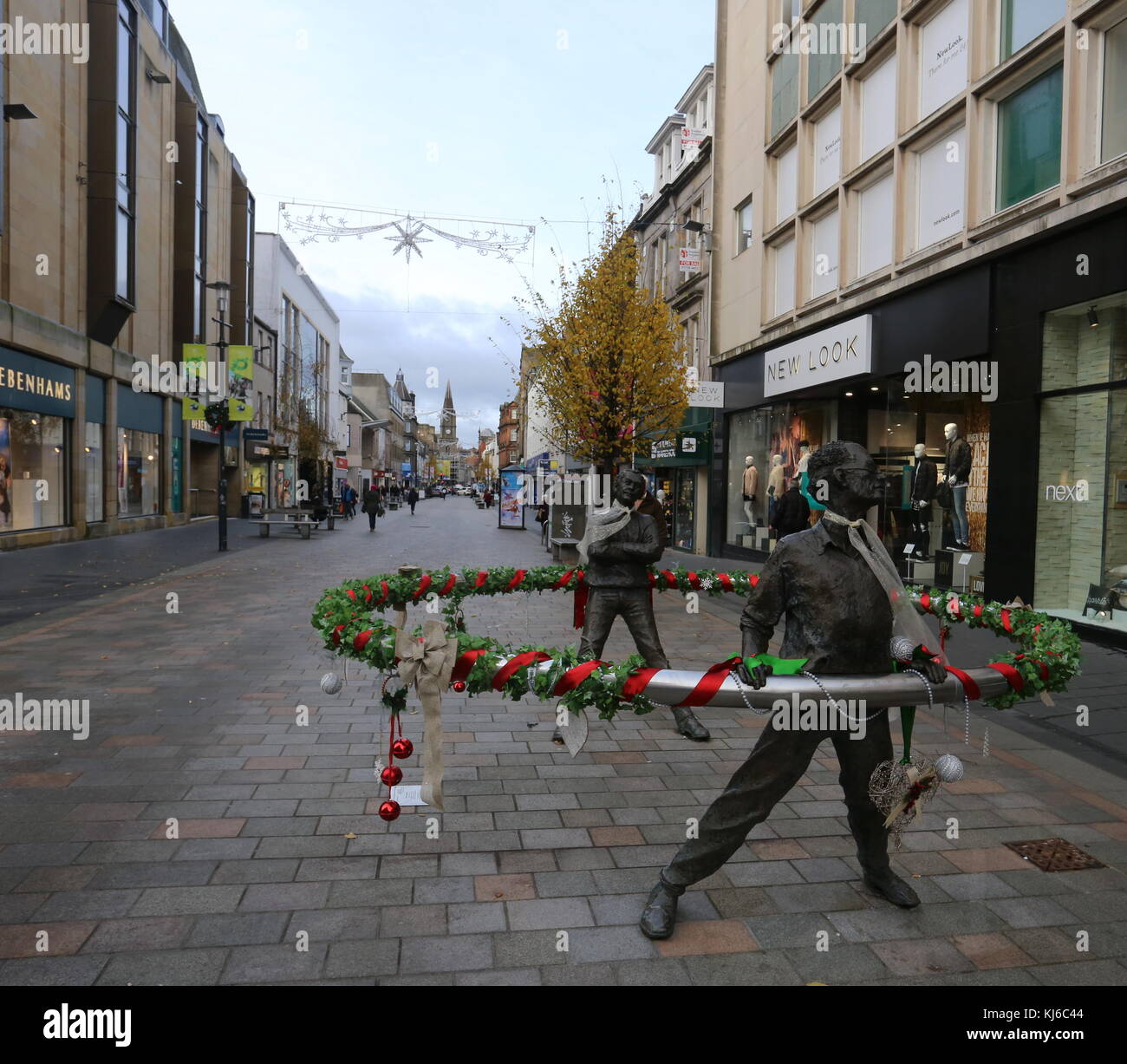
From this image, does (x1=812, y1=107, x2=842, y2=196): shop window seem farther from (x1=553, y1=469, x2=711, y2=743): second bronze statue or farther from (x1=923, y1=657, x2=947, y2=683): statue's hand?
(x1=923, y1=657, x2=947, y2=683): statue's hand

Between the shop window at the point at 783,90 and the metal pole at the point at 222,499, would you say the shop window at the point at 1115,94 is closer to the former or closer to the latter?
the shop window at the point at 783,90

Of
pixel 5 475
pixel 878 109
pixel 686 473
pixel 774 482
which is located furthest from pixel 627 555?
pixel 686 473

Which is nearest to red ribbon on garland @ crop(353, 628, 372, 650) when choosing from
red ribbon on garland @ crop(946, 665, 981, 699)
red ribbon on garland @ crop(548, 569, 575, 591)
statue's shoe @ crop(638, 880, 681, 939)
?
statue's shoe @ crop(638, 880, 681, 939)

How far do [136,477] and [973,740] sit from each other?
2762 centimetres

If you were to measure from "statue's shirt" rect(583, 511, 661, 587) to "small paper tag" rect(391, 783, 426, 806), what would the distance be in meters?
2.19

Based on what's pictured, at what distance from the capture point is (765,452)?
2080 centimetres

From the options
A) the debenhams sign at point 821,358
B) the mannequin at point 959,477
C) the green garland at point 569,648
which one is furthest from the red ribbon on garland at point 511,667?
the debenhams sign at point 821,358

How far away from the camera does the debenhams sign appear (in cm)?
1511

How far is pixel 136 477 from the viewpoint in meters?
28.3

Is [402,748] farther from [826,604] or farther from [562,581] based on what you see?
[562,581]

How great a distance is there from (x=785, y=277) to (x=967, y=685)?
1788cm

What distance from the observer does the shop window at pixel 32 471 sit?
19562mm

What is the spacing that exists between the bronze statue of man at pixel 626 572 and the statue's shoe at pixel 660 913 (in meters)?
2.87
